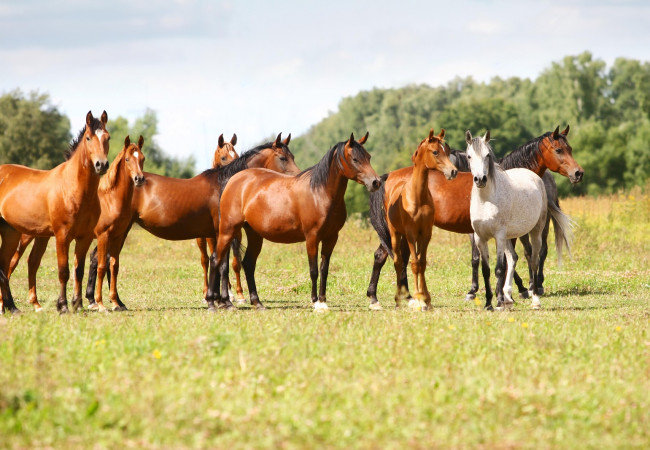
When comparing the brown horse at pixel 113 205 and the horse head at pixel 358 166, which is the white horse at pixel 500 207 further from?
the brown horse at pixel 113 205

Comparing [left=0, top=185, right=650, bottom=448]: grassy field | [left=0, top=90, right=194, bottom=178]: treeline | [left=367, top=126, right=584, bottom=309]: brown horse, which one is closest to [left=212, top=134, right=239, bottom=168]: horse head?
[left=367, top=126, right=584, bottom=309]: brown horse

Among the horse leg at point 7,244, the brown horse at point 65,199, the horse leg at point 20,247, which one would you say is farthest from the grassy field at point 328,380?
the horse leg at point 20,247

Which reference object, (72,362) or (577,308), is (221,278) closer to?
(577,308)

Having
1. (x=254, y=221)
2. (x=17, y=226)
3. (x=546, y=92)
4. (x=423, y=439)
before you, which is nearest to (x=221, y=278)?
(x=254, y=221)

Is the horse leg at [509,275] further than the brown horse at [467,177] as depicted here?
No

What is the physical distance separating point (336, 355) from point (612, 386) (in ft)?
7.44

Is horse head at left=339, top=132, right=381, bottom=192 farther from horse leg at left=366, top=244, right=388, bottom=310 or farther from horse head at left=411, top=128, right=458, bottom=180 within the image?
horse leg at left=366, top=244, right=388, bottom=310

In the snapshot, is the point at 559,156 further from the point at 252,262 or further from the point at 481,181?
the point at 252,262

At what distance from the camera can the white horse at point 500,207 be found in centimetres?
1115

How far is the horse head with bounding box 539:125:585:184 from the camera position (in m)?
13.4

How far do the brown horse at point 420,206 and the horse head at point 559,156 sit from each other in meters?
2.76

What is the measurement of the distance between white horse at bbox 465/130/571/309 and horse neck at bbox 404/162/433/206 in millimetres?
645

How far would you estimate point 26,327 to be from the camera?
854 cm

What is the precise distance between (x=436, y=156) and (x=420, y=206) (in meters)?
0.75
